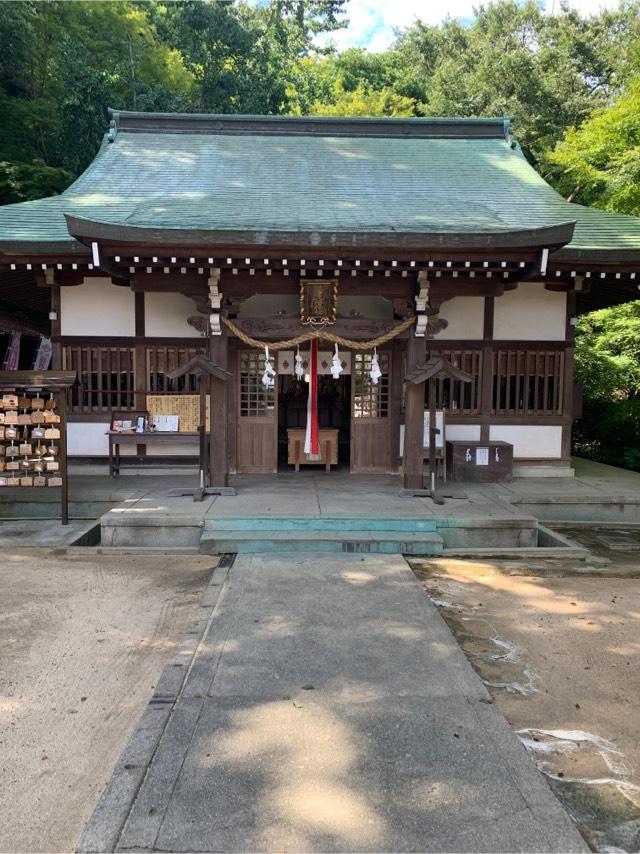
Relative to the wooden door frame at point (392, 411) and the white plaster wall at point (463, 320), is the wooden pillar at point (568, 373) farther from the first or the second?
the wooden door frame at point (392, 411)

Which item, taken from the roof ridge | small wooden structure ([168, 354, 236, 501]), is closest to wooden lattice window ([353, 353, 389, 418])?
small wooden structure ([168, 354, 236, 501])

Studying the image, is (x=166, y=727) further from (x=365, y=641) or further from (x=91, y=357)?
(x=91, y=357)

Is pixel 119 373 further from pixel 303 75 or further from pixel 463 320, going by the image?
pixel 303 75

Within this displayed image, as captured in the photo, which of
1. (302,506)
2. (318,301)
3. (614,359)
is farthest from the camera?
(614,359)

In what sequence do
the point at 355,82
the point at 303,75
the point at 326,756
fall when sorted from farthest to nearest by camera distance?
the point at 303,75 → the point at 355,82 → the point at 326,756

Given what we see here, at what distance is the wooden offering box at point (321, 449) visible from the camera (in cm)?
1035

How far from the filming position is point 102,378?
9891 millimetres

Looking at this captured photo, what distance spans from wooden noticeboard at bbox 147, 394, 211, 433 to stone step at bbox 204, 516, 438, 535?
3.08 metres

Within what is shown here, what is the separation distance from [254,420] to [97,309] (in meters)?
3.23

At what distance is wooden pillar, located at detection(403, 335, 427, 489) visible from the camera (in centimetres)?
841

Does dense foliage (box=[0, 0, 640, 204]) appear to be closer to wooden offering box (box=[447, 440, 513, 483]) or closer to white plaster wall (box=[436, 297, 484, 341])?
white plaster wall (box=[436, 297, 484, 341])

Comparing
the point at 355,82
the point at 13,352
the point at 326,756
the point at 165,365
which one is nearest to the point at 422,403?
the point at 165,365

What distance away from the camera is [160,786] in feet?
9.16

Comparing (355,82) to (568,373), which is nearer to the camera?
(568,373)
